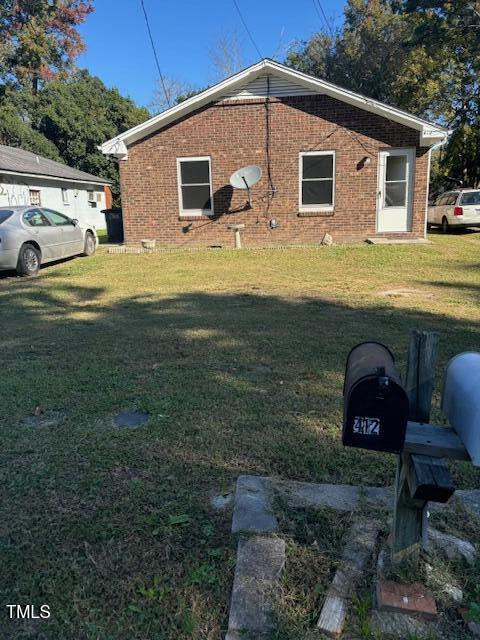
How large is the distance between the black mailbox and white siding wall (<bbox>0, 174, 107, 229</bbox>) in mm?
13649

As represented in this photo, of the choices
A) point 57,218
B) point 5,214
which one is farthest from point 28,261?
point 57,218

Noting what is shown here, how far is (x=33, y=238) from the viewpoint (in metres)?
9.97

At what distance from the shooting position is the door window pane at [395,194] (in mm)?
13984

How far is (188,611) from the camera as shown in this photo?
191 cm

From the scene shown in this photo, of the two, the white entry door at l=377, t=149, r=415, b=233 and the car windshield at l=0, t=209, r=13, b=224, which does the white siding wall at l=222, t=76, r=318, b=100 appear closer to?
the white entry door at l=377, t=149, r=415, b=233

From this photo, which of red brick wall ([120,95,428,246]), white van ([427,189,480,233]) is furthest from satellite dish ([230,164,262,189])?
white van ([427,189,480,233])

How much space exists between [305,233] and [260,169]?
226cm

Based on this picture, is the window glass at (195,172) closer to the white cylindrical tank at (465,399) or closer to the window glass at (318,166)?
the window glass at (318,166)

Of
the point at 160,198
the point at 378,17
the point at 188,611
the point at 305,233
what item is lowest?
the point at 188,611

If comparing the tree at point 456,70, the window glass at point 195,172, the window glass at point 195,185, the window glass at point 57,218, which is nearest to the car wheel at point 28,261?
the window glass at point 57,218

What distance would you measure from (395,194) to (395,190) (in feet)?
0.38

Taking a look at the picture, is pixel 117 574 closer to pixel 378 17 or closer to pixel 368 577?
pixel 368 577

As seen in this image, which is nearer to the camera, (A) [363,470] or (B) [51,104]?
(A) [363,470]

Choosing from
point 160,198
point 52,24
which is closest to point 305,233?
point 160,198
